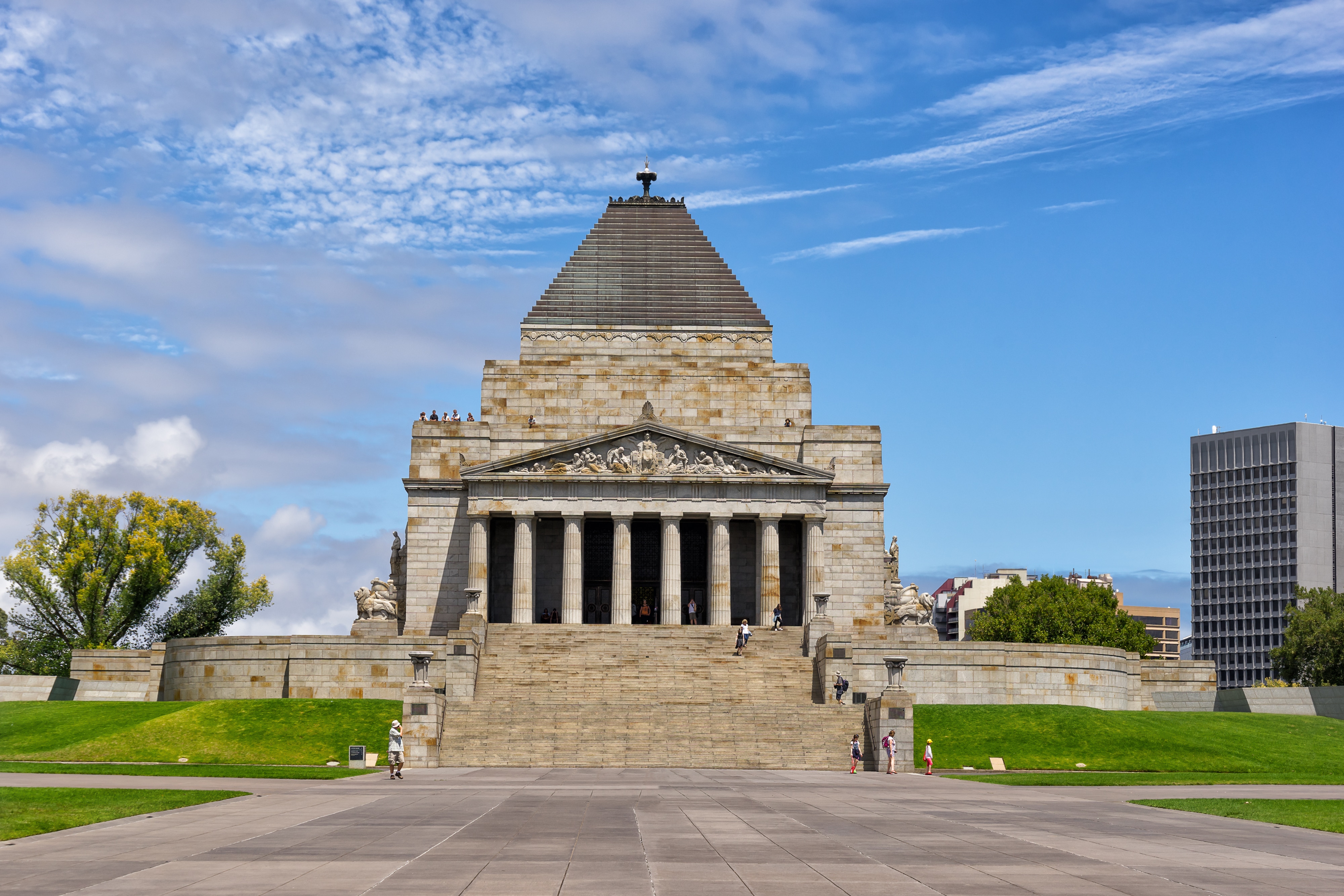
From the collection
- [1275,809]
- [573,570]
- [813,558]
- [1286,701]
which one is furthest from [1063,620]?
[1275,809]

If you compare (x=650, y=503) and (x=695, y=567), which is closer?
(x=650, y=503)

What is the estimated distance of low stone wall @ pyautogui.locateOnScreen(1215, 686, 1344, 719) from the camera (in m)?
65.5

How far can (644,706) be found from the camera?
170ft

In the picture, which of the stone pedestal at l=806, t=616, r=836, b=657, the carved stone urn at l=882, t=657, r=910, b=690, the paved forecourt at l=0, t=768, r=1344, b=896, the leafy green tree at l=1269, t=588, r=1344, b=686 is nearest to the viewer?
the paved forecourt at l=0, t=768, r=1344, b=896

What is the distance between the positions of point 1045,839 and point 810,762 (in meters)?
26.0

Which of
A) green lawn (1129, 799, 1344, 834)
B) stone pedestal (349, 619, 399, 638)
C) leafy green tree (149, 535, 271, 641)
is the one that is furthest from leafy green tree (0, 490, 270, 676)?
→ green lawn (1129, 799, 1344, 834)

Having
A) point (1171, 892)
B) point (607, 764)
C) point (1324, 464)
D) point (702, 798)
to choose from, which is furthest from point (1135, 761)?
point (1324, 464)

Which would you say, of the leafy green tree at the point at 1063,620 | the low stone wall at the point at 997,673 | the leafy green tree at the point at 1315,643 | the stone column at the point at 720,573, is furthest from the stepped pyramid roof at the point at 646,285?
the leafy green tree at the point at 1315,643

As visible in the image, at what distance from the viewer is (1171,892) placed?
17.0m

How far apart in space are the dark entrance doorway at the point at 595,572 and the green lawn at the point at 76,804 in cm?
4352

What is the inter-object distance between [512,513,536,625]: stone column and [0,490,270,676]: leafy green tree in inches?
1121

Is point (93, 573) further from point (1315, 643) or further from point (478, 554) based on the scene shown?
point (1315, 643)

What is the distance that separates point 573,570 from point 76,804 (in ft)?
144

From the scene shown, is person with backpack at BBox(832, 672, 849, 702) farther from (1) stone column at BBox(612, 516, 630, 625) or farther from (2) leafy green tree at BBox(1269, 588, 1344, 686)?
(2) leafy green tree at BBox(1269, 588, 1344, 686)
